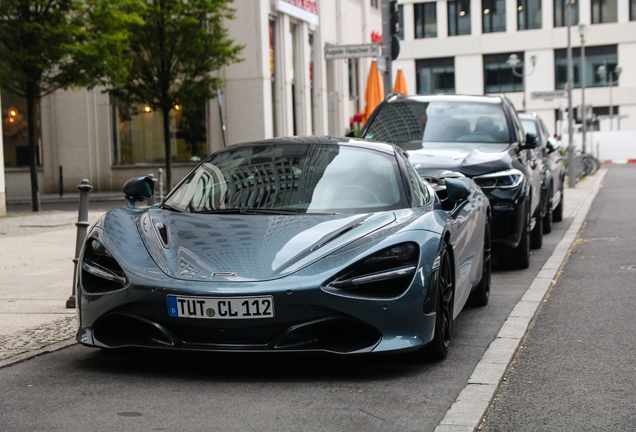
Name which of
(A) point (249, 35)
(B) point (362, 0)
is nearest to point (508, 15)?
(B) point (362, 0)

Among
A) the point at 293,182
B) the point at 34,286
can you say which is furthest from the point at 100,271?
the point at 34,286

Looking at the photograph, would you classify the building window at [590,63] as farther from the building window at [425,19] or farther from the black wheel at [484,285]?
the black wheel at [484,285]

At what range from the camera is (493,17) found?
7344cm

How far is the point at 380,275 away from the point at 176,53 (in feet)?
76.3

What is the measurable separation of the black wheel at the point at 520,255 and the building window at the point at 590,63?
2544 inches

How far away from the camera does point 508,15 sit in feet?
238

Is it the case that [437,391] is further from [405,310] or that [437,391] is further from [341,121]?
[341,121]

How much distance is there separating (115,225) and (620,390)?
111 inches

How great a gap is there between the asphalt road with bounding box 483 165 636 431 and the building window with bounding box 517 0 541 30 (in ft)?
216

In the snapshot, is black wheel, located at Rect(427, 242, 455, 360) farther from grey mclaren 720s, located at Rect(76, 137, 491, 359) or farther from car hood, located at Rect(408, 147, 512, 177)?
car hood, located at Rect(408, 147, 512, 177)

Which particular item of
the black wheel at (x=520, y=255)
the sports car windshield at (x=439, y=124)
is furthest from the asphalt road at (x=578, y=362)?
the sports car windshield at (x=439, y=124)

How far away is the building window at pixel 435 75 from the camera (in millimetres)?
75312

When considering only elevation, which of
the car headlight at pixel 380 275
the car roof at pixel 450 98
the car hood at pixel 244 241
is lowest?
the car headlight at pixel 380 275

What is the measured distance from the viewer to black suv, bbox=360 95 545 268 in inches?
356
